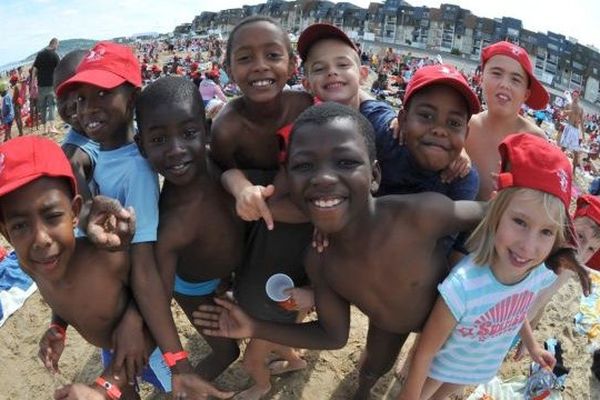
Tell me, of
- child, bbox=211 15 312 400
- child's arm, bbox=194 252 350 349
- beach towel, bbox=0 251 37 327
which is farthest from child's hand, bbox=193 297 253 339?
beach towel, bbox=0 251 37 327

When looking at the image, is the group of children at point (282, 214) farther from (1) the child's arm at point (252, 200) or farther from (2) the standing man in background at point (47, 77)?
(2) the standing man in background at point (47, 77)

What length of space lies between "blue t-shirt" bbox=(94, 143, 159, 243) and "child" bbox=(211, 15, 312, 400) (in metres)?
0.36

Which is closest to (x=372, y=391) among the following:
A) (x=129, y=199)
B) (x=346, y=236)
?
(x=346, y=236)

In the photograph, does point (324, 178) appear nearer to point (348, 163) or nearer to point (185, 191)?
point (348, 163)

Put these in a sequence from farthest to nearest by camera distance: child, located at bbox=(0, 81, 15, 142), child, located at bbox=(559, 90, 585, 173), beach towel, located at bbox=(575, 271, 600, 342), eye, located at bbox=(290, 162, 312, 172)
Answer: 1. child, located at bbox=(559, 90, 585, 173)
2. child, located at bbox=(0, 81, 15, 142)
3. beach towel, located at bbox=(575, 271, 600, 342)
4. eye, located at bbox=(290, 162, 312, 172)

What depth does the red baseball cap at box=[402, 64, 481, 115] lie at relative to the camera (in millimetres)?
2070

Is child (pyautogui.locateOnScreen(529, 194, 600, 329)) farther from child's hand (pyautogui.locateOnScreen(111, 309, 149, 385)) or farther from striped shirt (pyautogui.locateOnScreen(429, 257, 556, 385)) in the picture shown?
child's hand (pyautogui.locateOnScreen(111, 309, 149, 385))

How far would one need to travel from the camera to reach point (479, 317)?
6.88ft

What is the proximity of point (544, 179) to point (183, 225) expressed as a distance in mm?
1610

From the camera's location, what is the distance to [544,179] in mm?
1853

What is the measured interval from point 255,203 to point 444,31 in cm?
5793

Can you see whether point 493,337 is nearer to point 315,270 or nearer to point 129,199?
point 315,270

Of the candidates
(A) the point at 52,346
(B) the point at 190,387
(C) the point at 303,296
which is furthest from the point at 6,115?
(B) the point at 190,387

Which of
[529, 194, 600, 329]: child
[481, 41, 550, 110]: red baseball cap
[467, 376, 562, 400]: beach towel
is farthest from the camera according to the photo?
[467, 376, 562, 400]: beach towel
